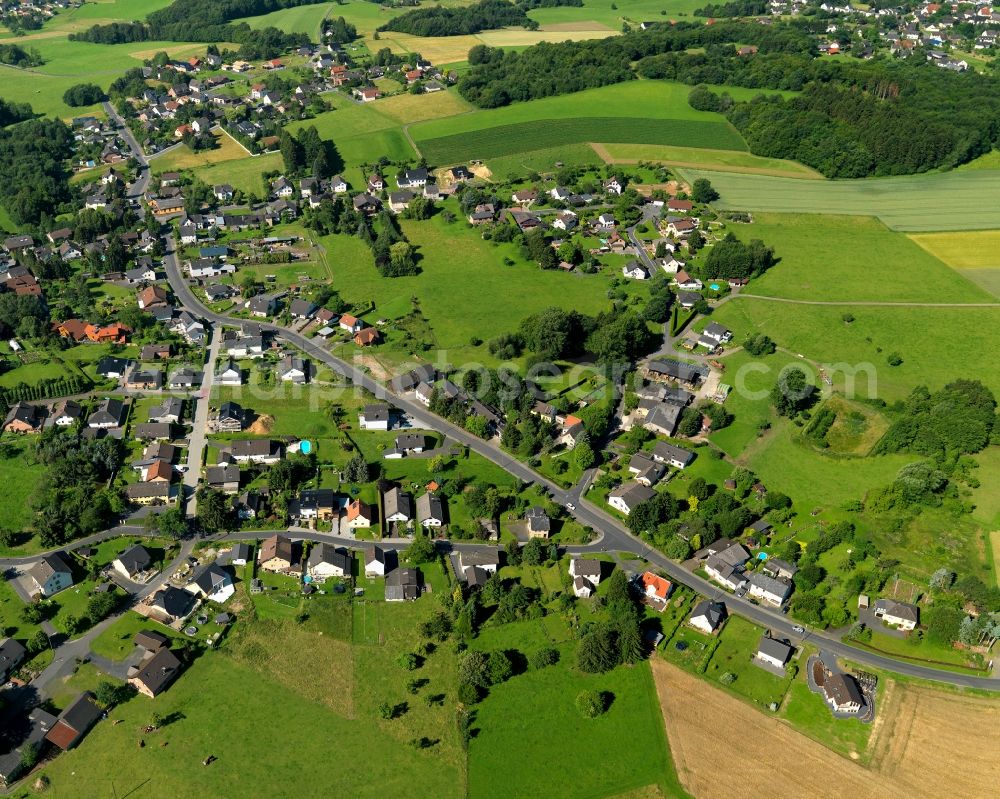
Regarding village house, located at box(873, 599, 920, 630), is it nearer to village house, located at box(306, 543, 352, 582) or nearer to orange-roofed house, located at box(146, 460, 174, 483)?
village house, located at box(306, 543, 352, 582)

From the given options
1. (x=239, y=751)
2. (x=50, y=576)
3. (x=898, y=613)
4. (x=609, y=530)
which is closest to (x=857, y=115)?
(x=609, y=530)

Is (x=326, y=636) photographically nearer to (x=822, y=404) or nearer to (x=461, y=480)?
(x=461, y=480)

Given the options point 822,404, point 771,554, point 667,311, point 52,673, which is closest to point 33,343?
point 52,673

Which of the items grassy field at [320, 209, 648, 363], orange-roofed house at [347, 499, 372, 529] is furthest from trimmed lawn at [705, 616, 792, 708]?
grassy field at [320, 209, 648, 363]

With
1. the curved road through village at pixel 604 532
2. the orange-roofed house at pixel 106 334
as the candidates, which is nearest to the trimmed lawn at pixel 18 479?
the curved road through village at pixel 604 532

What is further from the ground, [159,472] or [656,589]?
[159,472]

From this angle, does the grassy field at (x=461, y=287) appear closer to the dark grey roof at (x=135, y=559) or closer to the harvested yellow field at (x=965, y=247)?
the dark grey roof at (x=135, y=559)

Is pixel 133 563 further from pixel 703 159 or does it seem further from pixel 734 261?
pixel 703 159
